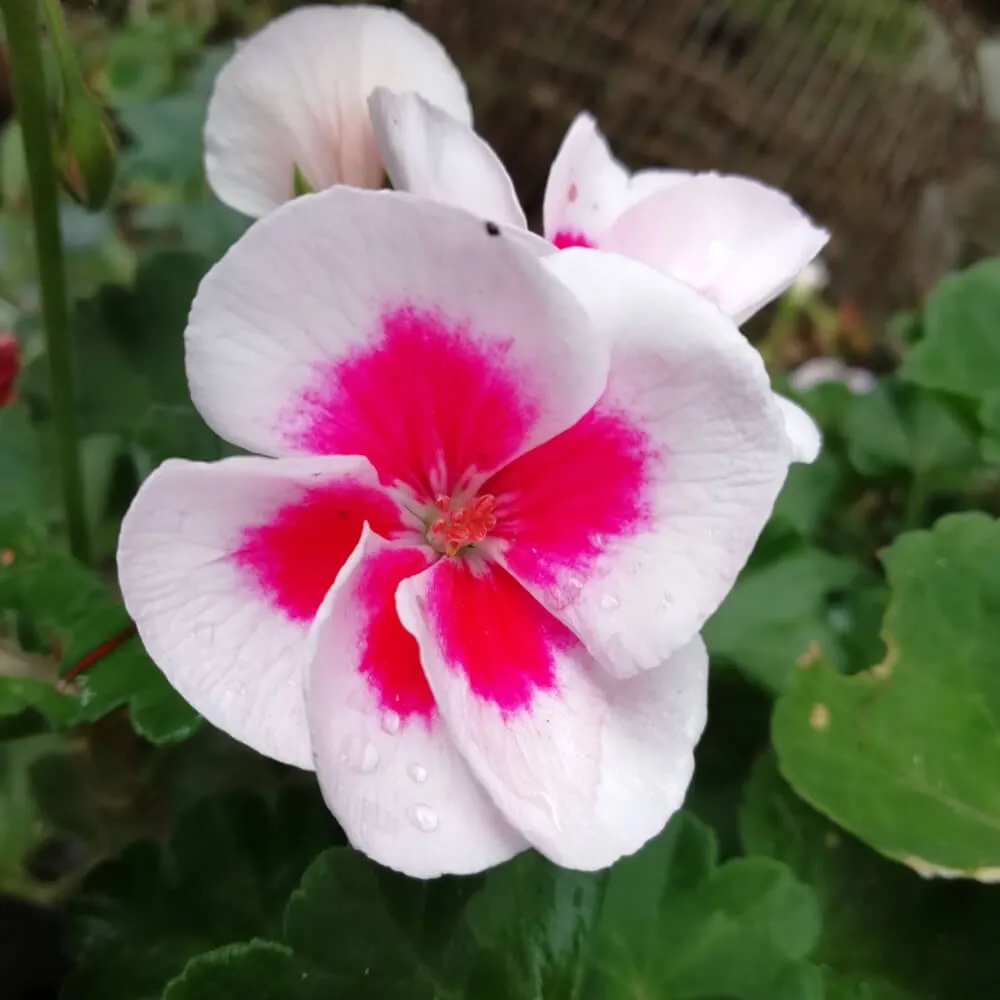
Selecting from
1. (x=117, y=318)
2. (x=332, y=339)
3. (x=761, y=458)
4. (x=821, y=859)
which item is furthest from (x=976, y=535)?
(x=117, y=318)

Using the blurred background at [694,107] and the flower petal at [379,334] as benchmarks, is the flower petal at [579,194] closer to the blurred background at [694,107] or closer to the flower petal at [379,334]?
the flower petal at [379,334]

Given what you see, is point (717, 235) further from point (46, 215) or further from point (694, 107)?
point (694, 107)

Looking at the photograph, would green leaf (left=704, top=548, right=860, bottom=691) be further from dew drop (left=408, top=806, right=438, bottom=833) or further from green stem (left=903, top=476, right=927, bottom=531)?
dew drop (left=408, top=806, right=438, bottom=833)

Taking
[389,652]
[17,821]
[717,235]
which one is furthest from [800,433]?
[17,821]

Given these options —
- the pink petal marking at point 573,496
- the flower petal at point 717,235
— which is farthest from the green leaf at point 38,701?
the flower petal at point 717,235

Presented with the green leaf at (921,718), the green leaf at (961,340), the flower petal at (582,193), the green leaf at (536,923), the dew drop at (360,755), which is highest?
the flower petal at (582,193)

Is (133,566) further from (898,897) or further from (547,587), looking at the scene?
(898,897)
